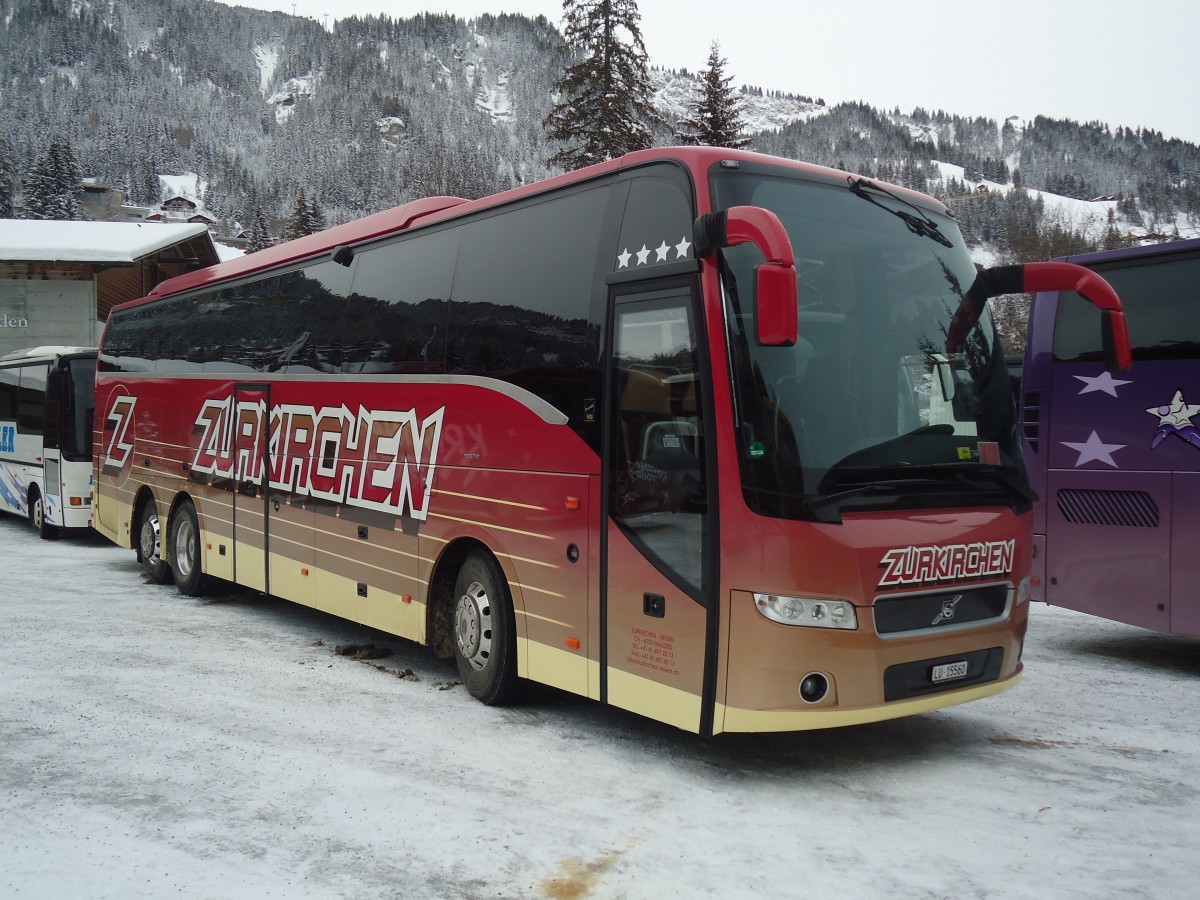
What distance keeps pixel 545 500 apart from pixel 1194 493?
16.6 feet

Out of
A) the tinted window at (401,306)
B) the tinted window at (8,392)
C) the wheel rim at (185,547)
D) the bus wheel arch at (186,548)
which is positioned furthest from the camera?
the tinted window at (8,392)

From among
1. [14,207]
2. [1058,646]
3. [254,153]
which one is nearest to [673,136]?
[1058,646]

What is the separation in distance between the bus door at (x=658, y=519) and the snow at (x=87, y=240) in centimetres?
3483

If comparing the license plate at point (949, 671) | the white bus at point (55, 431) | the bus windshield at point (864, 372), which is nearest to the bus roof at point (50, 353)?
the white bus at point (55, 431)

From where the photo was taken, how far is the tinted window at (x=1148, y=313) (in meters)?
8.03

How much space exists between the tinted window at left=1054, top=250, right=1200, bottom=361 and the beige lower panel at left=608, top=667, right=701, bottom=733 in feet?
16.7

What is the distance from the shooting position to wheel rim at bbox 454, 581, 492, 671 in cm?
700

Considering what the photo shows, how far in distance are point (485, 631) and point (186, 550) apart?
21.3ft

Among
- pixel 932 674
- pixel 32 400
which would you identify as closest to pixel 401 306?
pixel 932 674

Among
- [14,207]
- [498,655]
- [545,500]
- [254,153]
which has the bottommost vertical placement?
[498,655]

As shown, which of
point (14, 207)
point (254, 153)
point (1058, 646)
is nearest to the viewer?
point (1058, 646)

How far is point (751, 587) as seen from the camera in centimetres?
504

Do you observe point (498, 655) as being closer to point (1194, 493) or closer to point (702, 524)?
point (702, 524)

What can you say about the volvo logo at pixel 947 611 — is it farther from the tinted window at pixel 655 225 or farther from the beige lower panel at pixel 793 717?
the tinted window at pixel 655 225
